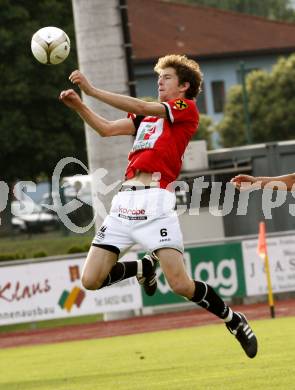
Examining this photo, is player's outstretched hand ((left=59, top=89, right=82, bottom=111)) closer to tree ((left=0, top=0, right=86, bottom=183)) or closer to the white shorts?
the white shorts

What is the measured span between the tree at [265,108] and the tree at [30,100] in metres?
10.9

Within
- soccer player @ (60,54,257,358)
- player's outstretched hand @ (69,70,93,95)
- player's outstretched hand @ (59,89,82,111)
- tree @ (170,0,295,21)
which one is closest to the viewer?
player's outstretched hand @ (69,70,93,95)

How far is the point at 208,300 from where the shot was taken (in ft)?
32.8

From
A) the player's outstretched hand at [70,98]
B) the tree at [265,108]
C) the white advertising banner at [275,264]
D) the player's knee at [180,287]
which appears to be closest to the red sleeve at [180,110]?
the player's outstretched hand at [70,98]

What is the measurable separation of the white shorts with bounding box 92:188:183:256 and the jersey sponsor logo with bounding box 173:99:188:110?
26.6 inches

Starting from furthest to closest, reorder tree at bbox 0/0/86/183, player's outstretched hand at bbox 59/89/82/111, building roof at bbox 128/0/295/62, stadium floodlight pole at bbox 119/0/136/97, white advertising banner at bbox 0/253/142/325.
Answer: building roof at bbox 128/0/295/62
tree at bbox 0/0/86/183
white advertising banner at bbox 0/253/142/325
stadium floodlight pole at bbox 119/0/136/97
player's outstretched hand at bbox 59/89/82/111

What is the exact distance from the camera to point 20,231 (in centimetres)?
4881

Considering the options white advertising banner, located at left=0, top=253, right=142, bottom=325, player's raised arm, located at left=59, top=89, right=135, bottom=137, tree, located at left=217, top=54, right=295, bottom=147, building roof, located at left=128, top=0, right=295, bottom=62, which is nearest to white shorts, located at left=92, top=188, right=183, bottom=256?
player's raised arm, located at left=59, top=89, right=135, bottom=137

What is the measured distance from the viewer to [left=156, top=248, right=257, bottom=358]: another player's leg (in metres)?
9.70

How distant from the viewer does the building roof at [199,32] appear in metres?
70.0

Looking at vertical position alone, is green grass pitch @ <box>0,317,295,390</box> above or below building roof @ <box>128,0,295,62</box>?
below

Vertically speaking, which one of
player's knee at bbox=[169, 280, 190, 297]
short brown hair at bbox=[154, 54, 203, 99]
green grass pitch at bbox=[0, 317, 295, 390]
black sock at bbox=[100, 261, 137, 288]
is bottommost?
green grass pitch at bbox=[0, 317, 295, 390]

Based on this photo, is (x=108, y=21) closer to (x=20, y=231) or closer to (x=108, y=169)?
(x=108, y=169)

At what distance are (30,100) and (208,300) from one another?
39003 millimetres
